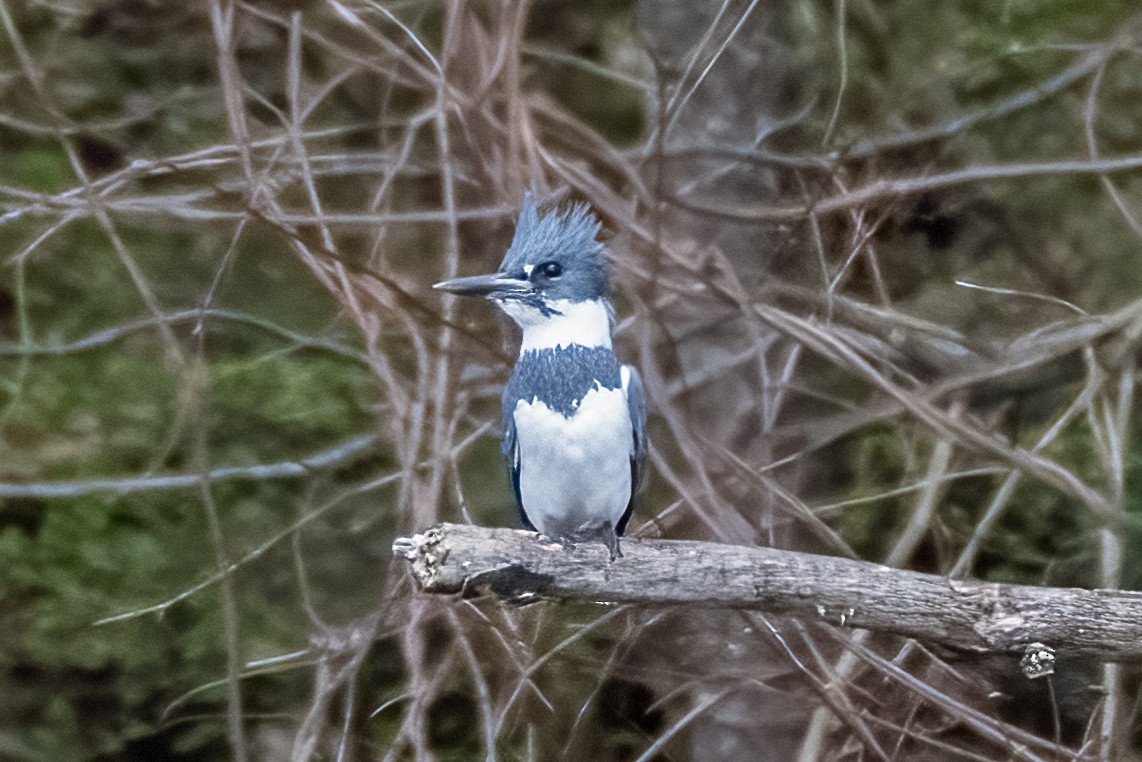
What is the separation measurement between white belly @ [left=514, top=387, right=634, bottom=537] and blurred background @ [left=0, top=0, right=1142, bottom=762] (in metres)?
0.21

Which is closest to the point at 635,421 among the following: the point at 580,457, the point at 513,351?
the point at 580,457

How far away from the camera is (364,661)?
1918 mm

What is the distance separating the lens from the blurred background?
5.94ft

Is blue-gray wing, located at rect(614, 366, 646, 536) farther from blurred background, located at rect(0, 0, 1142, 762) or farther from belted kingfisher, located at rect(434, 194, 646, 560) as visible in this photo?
blurred background, located at rect(0, 0, 1142, 762)

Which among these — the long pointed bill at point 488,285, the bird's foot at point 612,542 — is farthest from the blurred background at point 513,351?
the bird's foot at point 612,542

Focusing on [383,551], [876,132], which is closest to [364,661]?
[383,551]

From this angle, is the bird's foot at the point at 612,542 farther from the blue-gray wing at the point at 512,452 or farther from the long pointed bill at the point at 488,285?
the long pointed bill at the point at 488,285

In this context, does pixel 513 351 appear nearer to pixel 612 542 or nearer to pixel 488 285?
pixel 488 285

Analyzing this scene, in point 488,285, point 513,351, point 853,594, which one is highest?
point 488,285

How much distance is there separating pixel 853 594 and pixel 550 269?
1.76ft

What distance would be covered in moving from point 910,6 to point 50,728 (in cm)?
211

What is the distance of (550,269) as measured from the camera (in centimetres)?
152

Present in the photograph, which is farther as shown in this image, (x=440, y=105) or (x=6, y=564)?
(x=6, y=564)

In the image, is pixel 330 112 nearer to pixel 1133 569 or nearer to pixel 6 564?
pixel 6 564
